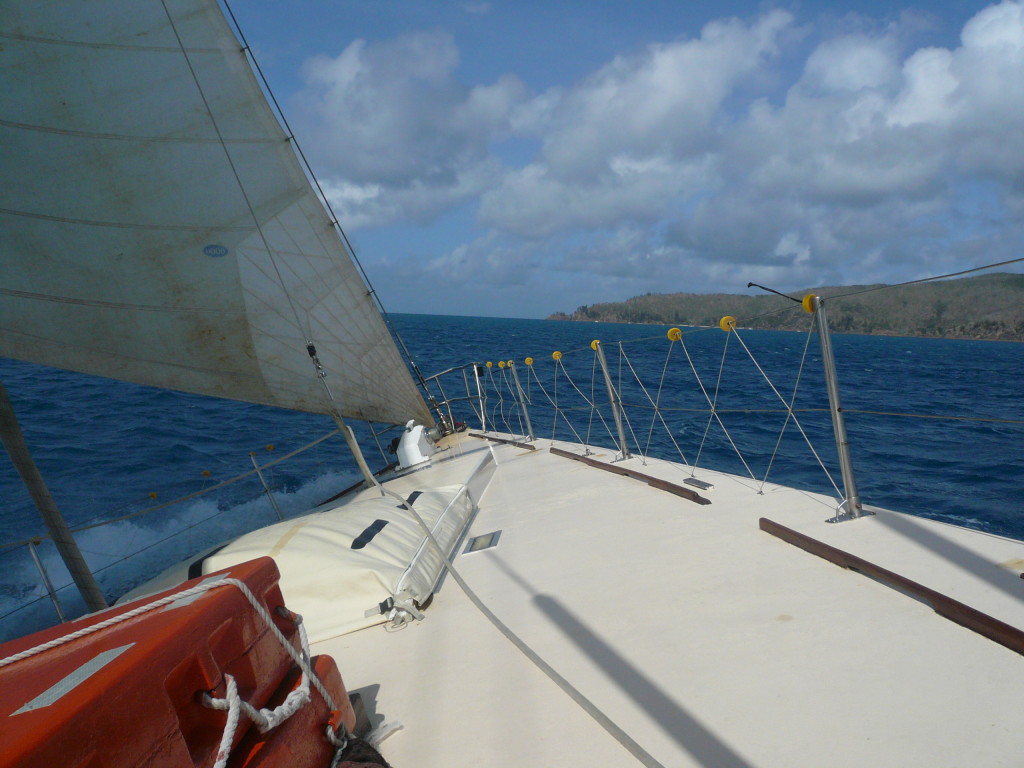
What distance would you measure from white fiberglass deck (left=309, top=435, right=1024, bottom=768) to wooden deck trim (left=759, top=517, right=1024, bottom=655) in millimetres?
32

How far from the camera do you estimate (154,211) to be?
4.23 metres

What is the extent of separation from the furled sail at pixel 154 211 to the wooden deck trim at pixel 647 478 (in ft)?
7.50

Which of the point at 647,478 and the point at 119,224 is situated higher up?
the point at 119,224

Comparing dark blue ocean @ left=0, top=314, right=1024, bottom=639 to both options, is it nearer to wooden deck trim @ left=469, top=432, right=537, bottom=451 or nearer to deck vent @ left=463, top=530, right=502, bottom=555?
wooden deck trim @ left=469, top=432, right=537, bottom=451

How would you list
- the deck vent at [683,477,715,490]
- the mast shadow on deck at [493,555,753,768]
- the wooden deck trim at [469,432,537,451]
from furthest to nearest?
the wooden deck trim at [469,432,537,451], the deck vent at [683,477,715,490], the mast shadow on deck at [493,555,753,768]

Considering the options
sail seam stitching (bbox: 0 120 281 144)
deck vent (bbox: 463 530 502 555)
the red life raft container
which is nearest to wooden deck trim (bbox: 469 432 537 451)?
deck vent (bbox: 463 530 502 555)

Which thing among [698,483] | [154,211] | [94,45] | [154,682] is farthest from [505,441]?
[154,682]

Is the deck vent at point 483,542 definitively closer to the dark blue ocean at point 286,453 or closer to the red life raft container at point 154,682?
the dark blue ocean at point 286,453

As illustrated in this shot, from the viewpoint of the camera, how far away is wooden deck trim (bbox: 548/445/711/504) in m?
3.74

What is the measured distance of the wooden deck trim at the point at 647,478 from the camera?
12.3 ft

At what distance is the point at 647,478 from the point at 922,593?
2237 millimetres

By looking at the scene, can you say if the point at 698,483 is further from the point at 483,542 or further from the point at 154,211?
the point at 154,211

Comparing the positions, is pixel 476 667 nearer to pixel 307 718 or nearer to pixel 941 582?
pixel 307 718

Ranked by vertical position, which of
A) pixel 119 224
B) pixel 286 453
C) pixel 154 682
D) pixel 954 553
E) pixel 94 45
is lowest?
pixel 954 553
